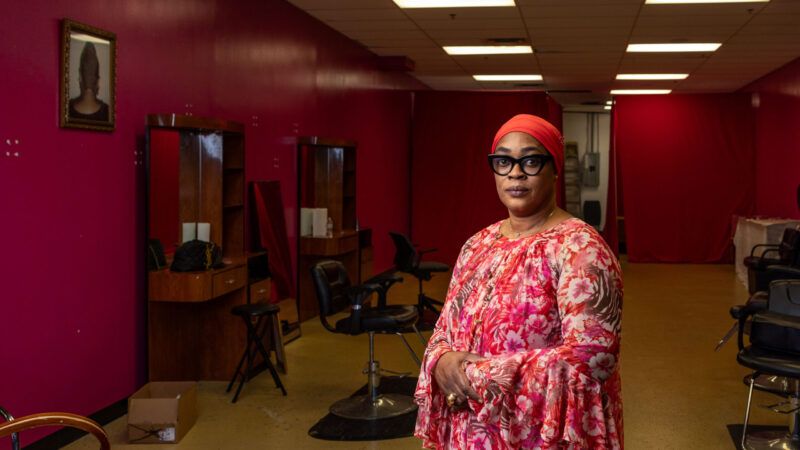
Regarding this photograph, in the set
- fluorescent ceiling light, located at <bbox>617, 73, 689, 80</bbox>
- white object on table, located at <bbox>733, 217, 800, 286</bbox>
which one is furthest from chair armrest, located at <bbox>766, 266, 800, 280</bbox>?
fluorescent ceiling light, located at <bbox>617, 73, 689, 80</bbox>

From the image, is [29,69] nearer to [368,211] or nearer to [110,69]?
[110,69]

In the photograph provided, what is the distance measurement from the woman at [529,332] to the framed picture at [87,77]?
3.28m

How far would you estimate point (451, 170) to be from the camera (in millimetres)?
13164

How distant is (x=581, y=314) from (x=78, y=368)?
3.78 meters

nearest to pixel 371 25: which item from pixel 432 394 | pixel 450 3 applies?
pixel 450 3

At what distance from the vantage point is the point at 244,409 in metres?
5.38

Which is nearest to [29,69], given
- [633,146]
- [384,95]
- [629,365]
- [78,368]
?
[78,368]

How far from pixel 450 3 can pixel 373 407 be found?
13.2 feet

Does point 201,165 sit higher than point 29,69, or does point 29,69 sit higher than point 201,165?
point 29,69

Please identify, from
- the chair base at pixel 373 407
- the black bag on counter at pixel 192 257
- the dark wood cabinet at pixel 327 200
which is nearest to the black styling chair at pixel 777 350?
the chair base at pixel 373 407

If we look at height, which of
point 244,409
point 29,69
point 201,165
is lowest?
point 244,409

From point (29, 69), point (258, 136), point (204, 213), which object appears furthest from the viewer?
point (258, 136)

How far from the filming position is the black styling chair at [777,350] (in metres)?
4.32

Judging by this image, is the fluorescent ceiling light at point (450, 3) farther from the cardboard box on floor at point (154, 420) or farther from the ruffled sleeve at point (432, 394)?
the ruffled sleeve at point (432, 394)
